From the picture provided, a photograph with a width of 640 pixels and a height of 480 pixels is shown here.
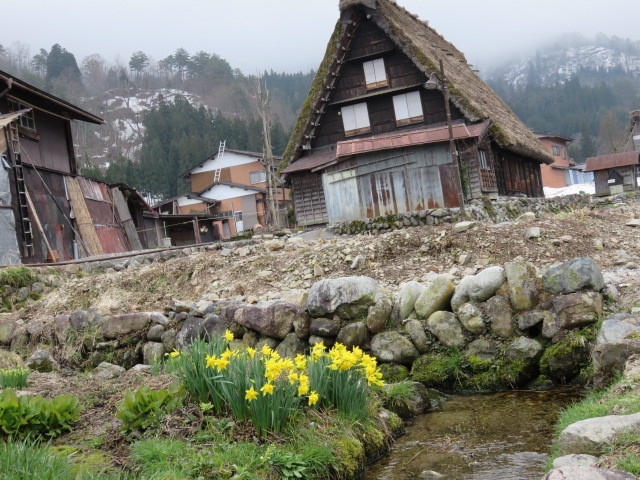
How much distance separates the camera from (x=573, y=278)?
22.7 ft

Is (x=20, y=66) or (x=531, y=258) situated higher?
(x=20, y=66)

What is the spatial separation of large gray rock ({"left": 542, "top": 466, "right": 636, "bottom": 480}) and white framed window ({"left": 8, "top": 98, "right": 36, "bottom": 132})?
2064 centimetres

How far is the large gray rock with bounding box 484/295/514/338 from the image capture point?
7.05 metres

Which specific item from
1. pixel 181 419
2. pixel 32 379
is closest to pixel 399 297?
pixel 181 419

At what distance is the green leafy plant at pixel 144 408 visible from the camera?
175 inches

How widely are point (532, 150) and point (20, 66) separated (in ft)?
315

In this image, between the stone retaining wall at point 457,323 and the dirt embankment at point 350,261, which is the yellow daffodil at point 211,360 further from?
the dirt embankment at point 350,261

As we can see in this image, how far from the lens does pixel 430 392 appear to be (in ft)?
22.4

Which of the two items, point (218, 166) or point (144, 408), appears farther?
point (218, 166)

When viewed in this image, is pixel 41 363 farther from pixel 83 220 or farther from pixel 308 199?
pixel 308 199

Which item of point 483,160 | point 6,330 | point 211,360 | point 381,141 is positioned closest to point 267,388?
point 211,360

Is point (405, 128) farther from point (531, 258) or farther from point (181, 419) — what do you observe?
point (181, 419)

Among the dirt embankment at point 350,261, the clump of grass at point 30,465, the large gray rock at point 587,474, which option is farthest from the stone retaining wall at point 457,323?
the large gray rock at point 587,474

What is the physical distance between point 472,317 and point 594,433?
353cm
